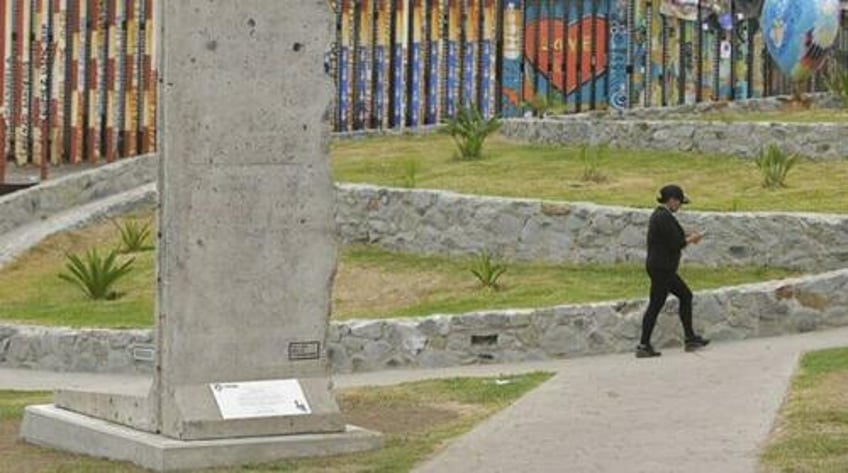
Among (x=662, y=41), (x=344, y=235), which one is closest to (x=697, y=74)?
(x=662, y=41)

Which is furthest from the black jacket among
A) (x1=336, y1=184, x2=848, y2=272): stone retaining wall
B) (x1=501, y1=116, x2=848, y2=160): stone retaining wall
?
(x1=501, y1=116, x2=848, y2=160): stone retaining wall

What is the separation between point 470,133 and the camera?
941 inches

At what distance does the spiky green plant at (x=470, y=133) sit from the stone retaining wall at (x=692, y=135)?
0.81m

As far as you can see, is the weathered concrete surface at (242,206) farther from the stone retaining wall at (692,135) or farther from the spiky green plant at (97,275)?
the stone retaining wall at (692,135)

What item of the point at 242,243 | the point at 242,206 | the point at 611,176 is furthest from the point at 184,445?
the point at 611,176

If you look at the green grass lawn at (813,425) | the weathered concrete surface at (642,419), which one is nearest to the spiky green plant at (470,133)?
the weathered concrete surface at (642,419)

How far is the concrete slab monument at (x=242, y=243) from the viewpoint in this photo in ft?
34.9

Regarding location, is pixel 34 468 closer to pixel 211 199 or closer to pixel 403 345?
pixel 211 199

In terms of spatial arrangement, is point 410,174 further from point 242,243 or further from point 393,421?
point 242,243

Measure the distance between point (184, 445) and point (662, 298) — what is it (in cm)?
592

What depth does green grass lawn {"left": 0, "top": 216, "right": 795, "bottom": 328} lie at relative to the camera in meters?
17.5

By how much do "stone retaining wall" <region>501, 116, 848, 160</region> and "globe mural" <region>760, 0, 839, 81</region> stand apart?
2.57 m

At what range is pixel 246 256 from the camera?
10.8m

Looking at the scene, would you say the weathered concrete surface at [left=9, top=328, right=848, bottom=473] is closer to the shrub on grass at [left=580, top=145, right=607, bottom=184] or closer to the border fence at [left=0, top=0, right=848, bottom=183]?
the shrub on grass at [left=580, top=145, right=607, bottom=184]
